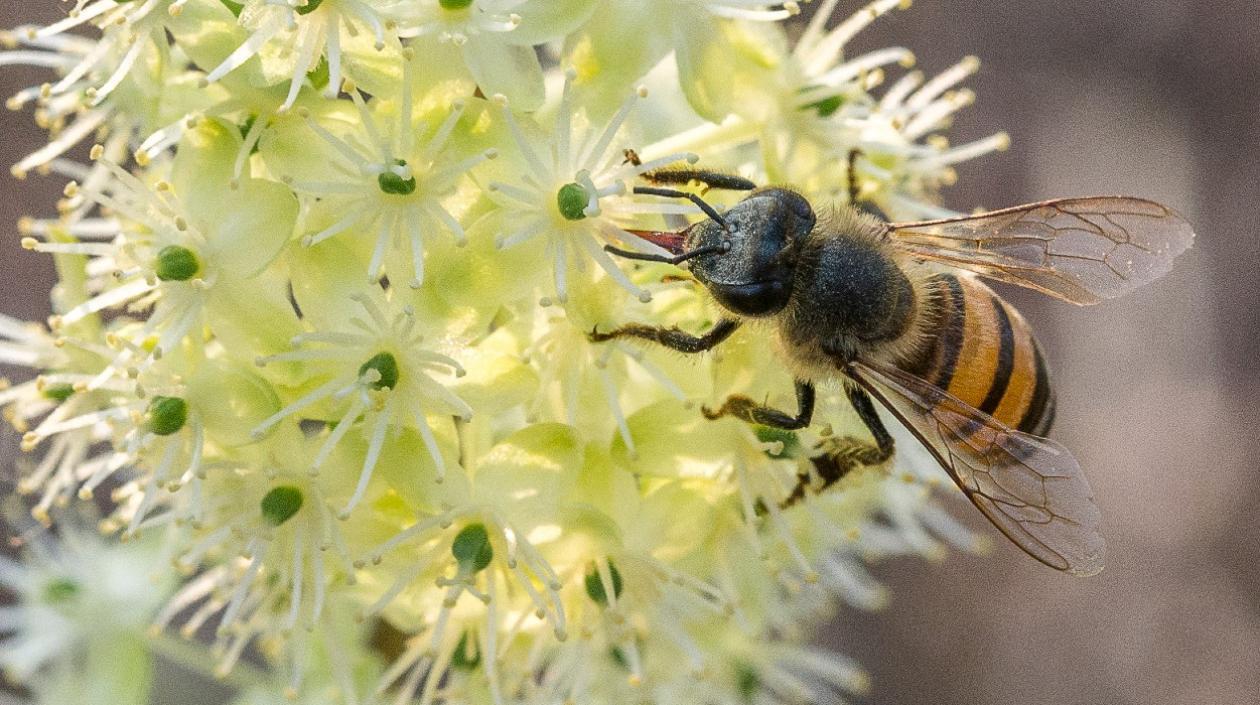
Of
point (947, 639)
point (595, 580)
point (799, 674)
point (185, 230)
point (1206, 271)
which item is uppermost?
point (185, 230)

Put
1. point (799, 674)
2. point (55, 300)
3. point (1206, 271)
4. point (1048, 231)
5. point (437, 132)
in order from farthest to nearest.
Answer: point (1206, 271) < point (799, 674) < point (55, 300) < point (1048, 231) < point (437, 132)

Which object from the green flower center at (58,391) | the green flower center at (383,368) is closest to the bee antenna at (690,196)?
the green flower center at (383,368)

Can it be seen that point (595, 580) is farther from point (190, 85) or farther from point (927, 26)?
point (927, 26)

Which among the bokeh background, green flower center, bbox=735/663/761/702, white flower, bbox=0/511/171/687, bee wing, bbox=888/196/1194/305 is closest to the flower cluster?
bee wing, bbox=888/196/1194/305

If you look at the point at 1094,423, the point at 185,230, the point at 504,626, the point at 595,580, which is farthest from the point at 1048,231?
the point at 1094,423

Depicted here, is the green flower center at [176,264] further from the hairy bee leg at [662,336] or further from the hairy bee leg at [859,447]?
the hairy bee leg at [859,447]

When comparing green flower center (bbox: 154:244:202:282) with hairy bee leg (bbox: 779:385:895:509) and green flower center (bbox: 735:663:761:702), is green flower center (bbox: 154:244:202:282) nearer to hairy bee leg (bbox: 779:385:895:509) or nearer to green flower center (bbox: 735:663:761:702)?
hairy bee leg (bbox: 779:385:895:509)
